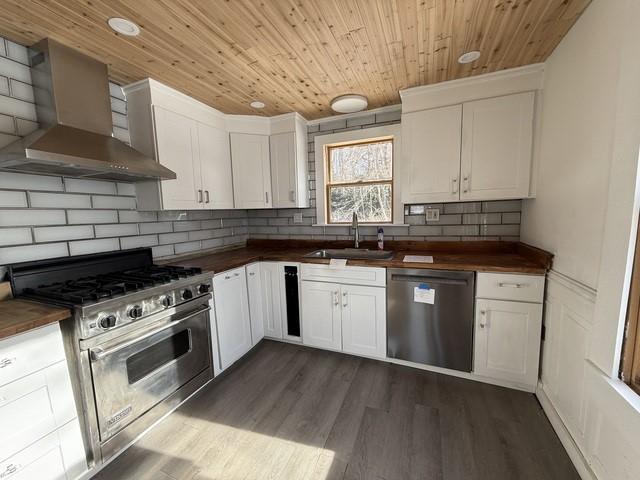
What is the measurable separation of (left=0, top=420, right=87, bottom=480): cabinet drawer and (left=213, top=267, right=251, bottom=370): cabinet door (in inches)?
38.1

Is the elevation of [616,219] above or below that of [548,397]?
above

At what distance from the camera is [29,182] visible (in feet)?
5.28

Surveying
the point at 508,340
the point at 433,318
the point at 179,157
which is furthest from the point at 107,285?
the point at 508,340

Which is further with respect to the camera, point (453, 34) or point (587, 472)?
point (453, 34)

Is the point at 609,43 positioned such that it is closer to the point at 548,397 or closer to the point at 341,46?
the point at 341,46

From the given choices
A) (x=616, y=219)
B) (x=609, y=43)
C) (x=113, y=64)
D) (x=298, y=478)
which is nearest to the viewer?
(x=616, y=219)

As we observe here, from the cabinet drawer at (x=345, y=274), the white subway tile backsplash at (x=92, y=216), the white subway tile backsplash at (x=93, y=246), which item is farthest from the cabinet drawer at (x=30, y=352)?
the cabinet drawer at (x=345, y=274)

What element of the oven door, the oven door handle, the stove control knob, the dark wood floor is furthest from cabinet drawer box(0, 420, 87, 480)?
the stove control knob

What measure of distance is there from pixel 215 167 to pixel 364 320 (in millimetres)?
2093

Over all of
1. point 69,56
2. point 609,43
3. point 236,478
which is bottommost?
point 236,478

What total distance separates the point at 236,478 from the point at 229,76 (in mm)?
2637

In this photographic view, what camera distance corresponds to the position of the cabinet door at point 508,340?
184 cm

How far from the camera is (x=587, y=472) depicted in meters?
1.27

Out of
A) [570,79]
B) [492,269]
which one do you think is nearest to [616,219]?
[492,269]
